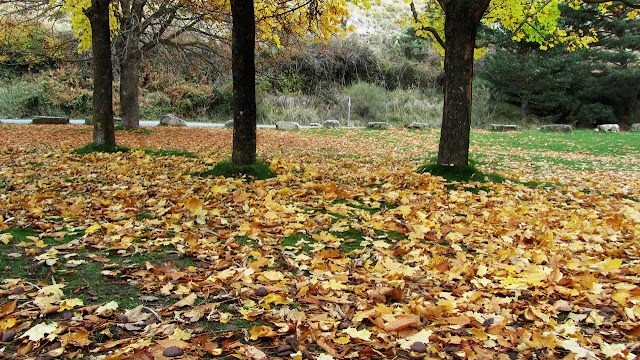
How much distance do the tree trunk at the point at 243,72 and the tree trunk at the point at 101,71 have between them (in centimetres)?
393

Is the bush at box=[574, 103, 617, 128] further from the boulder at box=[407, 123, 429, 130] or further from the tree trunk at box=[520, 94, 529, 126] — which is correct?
the boulder at box=[407, 123, 429, 130]

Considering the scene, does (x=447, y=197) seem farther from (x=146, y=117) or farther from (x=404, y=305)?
(x=146, y=117)

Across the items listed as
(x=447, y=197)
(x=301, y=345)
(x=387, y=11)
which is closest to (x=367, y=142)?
(x=447, y=197)

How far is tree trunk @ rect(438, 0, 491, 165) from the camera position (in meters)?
5.97

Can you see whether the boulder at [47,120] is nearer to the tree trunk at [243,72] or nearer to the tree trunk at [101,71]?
the tree trunk at [101,71]

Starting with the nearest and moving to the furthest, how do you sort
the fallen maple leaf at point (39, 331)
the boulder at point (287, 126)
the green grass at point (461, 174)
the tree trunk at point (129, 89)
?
the fallen maple leaf at point (39, 331) < the green grass at point (461, 174) < the tree trunk at point (129, 89) < the boulder at point (287, 126)

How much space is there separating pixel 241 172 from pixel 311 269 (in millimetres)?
3292

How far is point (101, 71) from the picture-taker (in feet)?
27.3

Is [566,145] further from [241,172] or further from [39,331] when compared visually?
[39,331]

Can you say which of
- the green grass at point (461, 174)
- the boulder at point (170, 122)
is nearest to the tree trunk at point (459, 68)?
the green grass at point (461, 174)

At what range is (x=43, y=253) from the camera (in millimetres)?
3086

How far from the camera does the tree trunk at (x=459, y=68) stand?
5973 millimetres

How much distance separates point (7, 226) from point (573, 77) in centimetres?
2811

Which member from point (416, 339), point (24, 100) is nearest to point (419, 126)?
point (416, 339)
